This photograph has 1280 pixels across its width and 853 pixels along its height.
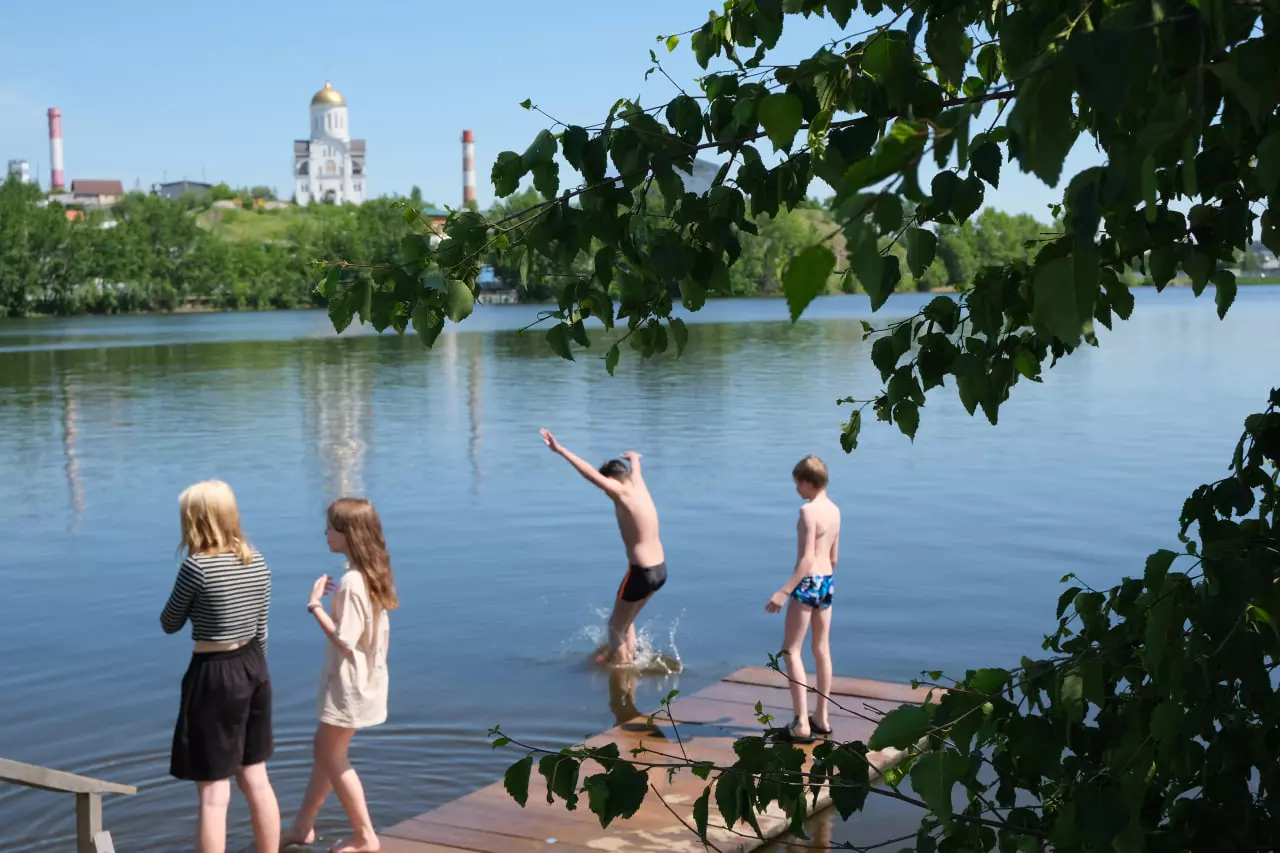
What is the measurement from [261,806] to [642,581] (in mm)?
4208

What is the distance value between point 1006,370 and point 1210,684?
906 millimetres

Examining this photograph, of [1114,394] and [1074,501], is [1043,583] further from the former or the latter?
[1114,394]

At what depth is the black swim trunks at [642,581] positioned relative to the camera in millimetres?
10297

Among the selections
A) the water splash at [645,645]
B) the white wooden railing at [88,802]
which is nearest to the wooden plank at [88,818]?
the white wooden railing at [88,802]

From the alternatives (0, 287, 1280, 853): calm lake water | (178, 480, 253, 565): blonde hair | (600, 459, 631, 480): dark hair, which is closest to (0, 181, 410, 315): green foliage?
(0, 287, 1280, 853): calm lake water

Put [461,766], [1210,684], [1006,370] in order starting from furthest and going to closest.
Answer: [461,766], [1006,370], [1210,684]

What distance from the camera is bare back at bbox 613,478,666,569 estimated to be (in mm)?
10078

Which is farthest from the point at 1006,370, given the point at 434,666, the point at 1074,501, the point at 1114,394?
the point at 1114,394

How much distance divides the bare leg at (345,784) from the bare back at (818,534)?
264cm

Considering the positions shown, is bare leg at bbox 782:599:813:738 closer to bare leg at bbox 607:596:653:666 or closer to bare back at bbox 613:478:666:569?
bare back at bbox 613:478:666:569

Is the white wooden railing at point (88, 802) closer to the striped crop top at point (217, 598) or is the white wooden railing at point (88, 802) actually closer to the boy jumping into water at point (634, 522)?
the striped crop top at point (217, 598)

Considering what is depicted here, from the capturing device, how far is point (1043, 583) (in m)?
14.9

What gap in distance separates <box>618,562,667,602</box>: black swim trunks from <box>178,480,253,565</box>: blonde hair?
4466 mm

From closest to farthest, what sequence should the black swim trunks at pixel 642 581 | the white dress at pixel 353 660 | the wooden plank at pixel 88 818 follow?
the wooden plank at pixel 88 818
the white dress at pixel 353 660
the black swim trunks at pixel 642 581
